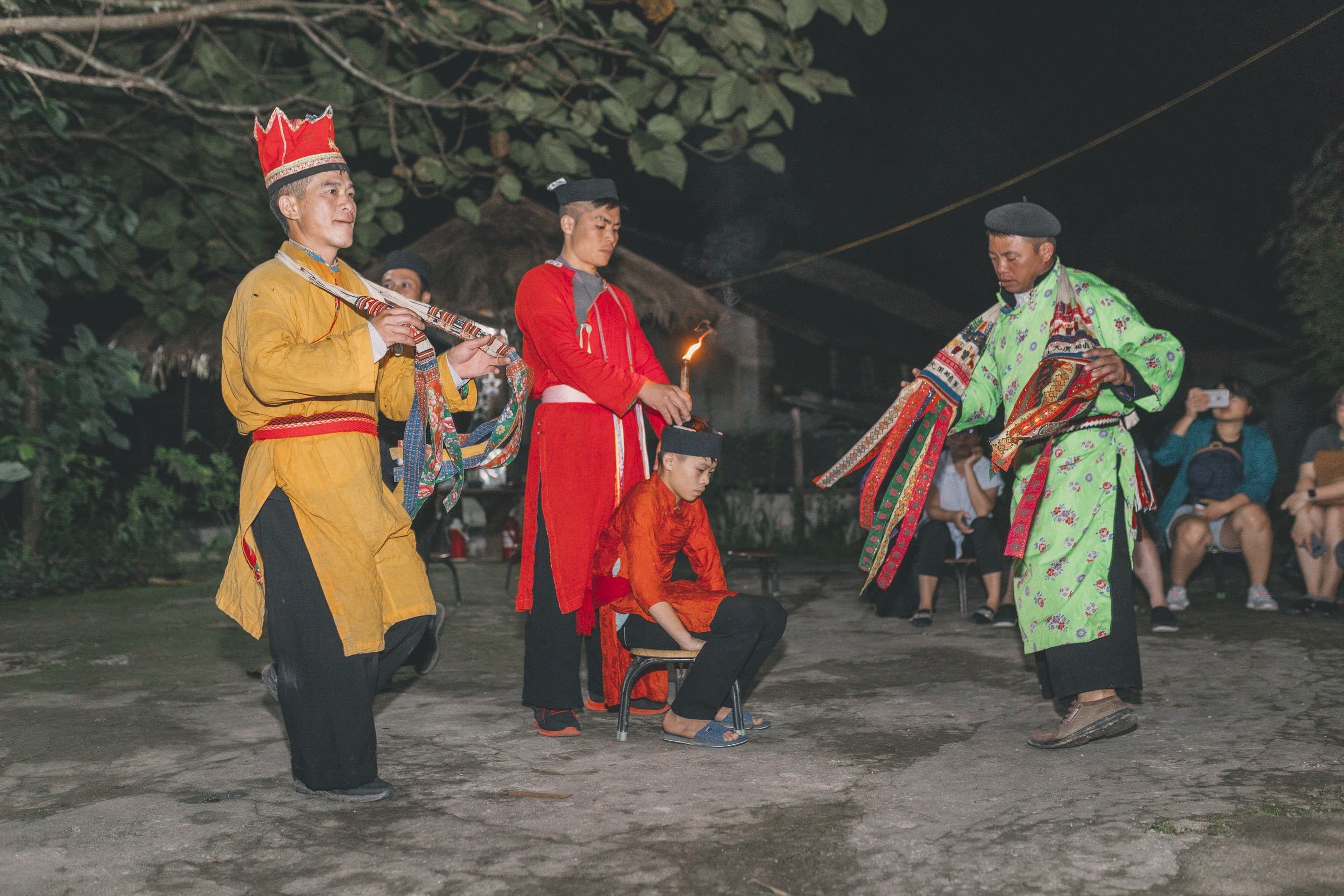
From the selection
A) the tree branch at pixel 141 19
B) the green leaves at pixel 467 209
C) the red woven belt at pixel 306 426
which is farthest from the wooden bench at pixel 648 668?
the tree branch at pixel 141 19

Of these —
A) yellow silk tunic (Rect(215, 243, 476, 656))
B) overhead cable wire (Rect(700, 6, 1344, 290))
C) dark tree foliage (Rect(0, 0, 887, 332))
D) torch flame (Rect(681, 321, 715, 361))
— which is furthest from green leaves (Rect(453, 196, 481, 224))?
overhead cable wire (Rect(700, 6, 1344, 290))

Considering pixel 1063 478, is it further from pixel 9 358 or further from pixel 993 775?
pixel 9 358

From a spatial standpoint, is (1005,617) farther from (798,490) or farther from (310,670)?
(798,490)

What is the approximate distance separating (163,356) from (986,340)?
35.3ft

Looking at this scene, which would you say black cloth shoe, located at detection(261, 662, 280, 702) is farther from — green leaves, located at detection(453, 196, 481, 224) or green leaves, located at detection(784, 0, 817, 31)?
green leaves, located at detection(453, 196, 481, 224)

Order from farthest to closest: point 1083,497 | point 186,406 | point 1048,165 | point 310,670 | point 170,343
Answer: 1. point 186,406
2. point 1048,165
3. point 170,343
4. point 1083,497
5. point 310,670

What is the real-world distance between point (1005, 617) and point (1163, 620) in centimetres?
86

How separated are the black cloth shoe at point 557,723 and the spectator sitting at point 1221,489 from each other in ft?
15.4

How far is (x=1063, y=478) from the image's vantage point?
14.3 ft

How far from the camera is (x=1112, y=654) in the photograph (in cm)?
425

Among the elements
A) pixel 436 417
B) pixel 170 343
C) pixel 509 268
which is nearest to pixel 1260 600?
pixel 436 417

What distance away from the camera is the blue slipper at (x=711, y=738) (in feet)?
14.2

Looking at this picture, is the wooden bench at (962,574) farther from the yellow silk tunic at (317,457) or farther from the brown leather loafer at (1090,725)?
the yellow silk tunic at (317,457)

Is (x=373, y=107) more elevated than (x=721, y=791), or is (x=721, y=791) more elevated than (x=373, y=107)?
(x=373, y=107)
